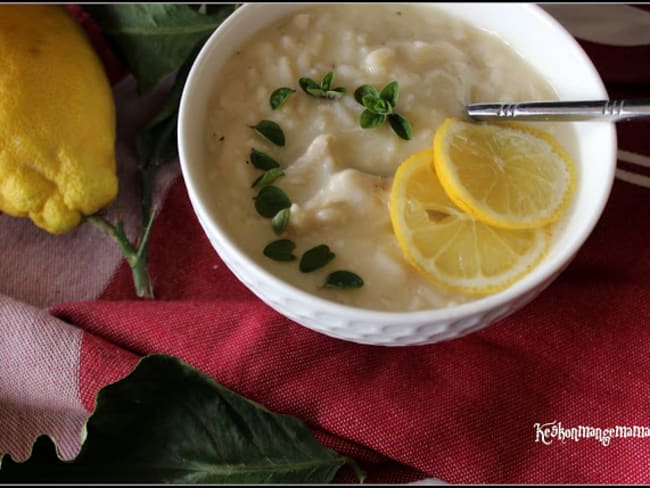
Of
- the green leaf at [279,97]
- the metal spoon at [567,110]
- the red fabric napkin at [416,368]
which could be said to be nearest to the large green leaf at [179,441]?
the red fabric napkin at [416,368]

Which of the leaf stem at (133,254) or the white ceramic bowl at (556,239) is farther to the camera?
the leaf stem at (133,254)

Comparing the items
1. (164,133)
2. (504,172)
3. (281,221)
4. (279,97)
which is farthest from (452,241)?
(164,133)

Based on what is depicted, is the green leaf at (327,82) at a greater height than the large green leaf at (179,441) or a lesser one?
greater

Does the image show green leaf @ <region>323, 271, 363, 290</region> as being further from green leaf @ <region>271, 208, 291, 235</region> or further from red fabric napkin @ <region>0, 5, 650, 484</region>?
red fabric napkin @ <region>0, 5, 650, 484</region>

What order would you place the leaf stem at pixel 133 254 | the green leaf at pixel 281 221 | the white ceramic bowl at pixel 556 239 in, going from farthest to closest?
1. the leaf stem at pixel 133 254
2. the green leaf at pixel 281 221
3. the white ceramic bowl at pixel 556 239

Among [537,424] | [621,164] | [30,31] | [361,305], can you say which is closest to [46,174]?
[30,31]

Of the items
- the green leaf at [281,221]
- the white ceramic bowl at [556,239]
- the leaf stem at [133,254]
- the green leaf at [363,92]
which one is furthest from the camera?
the leaf stem at [133,254]

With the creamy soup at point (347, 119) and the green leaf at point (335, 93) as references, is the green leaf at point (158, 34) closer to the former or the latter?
the creamy soup at point (347, 119)

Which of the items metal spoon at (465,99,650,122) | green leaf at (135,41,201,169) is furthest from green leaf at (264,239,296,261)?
green leaf at (135,41,201,169)
